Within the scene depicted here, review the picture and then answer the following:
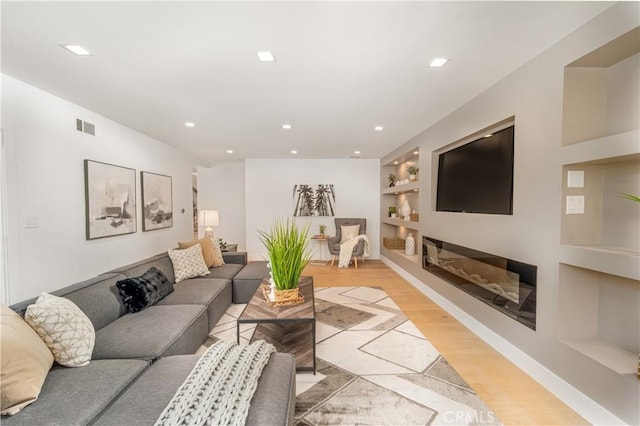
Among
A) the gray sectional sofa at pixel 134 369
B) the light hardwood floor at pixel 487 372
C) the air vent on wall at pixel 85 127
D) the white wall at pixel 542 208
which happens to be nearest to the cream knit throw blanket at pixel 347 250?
the light hardwood floor at pixel 487 372

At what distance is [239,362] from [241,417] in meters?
0.39

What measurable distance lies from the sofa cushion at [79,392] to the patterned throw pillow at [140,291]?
879 mm

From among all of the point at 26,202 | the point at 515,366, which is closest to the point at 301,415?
the point at 515,366

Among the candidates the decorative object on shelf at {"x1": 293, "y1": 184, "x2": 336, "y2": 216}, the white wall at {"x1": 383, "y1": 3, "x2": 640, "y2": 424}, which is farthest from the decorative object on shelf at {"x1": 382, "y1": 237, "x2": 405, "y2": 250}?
the white wall at {"x1": 383, "y1": 3, "x2": 640, "y2": 424}

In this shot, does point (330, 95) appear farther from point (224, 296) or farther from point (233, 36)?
point (224, 296)

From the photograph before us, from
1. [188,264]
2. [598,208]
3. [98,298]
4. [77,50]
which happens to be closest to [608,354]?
[598,208]

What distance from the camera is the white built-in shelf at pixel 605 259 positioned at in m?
1.54

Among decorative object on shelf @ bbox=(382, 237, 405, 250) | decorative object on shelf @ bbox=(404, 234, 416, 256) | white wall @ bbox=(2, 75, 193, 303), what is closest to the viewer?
white wall @ bbox=(2, 75, 193, 303)

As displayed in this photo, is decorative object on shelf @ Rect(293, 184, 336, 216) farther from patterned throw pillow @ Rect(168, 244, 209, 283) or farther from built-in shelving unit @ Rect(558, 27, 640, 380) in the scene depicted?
built-in shelving unit @ Rect(558, 27, 640, 380)

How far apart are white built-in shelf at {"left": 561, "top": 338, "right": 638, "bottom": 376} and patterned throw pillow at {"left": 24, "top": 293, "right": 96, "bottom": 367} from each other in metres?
3.16

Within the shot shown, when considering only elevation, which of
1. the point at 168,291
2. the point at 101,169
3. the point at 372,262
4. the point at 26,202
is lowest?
the point at 372,262

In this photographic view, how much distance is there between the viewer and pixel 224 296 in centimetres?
338

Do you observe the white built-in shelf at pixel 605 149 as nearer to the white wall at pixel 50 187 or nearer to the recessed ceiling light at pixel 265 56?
the recessed ceiling light at pixel 265 56

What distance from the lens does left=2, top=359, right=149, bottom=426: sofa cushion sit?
3.95 ft
